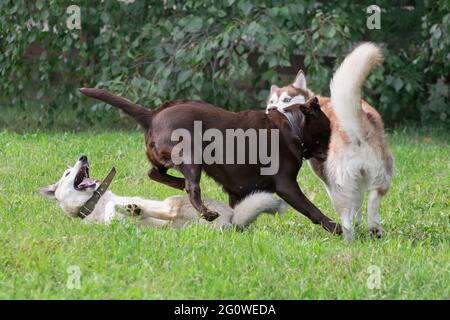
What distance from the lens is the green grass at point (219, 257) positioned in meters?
3.90

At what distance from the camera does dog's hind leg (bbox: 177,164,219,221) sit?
493 cm

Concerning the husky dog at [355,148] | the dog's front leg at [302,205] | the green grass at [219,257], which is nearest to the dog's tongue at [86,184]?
the green grass at [219,257]

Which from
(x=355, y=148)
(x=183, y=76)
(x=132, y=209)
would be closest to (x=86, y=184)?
(x=132, y=209)

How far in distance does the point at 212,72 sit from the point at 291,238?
14.9 ft

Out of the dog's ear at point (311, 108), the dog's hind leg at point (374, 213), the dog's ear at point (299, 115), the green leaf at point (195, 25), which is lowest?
the dog's hind leg at point (374, 213)

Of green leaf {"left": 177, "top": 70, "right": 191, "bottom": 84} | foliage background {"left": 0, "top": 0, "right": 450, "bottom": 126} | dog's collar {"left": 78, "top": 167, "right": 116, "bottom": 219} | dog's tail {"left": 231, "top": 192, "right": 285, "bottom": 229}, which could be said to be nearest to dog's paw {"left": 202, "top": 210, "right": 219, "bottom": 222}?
dog's tail {"left": 231, "top": 192, "right": 285, "bottom": 229}

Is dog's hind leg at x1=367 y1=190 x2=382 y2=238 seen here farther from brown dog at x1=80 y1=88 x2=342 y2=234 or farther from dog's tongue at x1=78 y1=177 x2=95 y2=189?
dog's tongue at x1=78 y1=177 x2=95 y2=189

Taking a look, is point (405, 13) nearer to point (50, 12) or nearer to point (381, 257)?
point (50, 12)

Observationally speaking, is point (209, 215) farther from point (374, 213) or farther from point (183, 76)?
point (183, 76)

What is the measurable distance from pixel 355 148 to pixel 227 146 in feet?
2.42

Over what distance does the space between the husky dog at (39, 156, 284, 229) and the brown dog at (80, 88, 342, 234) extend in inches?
5.1

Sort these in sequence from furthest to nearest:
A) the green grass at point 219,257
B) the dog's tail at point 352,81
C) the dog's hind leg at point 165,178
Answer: the dog's hind leg at point 165,178 < the dog's tail at point 352,81 < the green grass at point 219,257

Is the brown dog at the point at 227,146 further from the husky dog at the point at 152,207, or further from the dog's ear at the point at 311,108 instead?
the husky dog at the point at 152,207

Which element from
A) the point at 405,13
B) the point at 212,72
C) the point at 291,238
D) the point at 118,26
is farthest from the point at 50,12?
the point at 291,238
